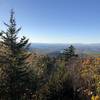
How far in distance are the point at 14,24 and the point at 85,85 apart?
1083 cm

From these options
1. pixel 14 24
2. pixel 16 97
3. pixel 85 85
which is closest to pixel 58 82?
pixel 85 85

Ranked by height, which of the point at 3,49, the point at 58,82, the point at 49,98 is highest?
the point at 3,49

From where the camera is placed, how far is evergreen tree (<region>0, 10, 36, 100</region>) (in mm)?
24766

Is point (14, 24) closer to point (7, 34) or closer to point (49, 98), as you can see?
point (7, 34)

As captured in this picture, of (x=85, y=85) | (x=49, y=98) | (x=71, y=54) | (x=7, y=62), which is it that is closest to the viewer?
(x=49, y=98)

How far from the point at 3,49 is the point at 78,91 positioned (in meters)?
11.2

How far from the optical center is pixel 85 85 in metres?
21.3

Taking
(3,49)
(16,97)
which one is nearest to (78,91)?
(16,97)

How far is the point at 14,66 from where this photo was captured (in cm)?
2547

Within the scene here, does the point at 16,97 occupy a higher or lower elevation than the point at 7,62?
lower

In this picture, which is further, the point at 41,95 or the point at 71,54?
the point at 71,54

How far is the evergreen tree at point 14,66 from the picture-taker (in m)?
24.8

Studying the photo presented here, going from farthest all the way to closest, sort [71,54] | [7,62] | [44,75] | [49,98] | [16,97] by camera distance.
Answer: [71,54], [44,75], [7,62], [16,97], [49,98]

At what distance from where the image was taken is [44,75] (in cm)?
3092
